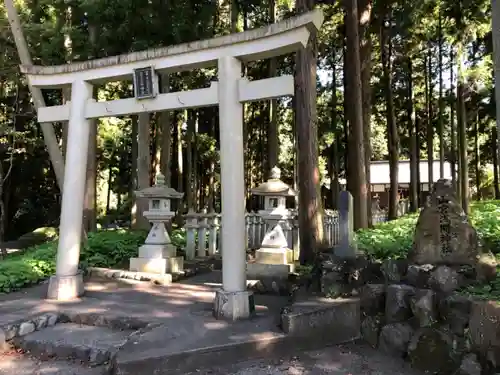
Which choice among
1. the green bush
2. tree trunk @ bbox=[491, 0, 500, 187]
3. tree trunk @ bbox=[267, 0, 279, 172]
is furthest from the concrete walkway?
tree trunk @ bbox=[267, 0, 279, 172]

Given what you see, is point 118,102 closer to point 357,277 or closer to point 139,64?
point 139,64

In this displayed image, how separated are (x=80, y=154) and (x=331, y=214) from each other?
8759mm

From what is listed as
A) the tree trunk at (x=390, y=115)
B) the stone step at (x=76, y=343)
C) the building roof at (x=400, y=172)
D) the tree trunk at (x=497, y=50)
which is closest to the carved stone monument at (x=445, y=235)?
the tree trunk at (x=497, y=50)

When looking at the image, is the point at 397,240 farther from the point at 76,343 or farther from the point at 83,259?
the point at 83,259

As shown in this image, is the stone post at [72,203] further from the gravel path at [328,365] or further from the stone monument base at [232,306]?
the gravel path at [328,365]

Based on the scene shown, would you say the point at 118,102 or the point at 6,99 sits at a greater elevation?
the point at 6,99

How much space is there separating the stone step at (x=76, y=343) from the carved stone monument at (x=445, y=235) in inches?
160

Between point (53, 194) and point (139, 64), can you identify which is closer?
point (139, 64)

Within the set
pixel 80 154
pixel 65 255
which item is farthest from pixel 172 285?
pixel 80 154

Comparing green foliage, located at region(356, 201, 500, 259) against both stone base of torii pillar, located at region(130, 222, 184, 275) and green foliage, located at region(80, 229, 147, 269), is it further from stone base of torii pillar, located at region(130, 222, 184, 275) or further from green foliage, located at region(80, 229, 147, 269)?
green foliage, located at region(80, 229, 147, 269)

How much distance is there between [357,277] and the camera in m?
6.41

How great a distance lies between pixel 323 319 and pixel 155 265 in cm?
455

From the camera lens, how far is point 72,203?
6.84m

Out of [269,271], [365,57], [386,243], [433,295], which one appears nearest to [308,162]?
[386,243]
